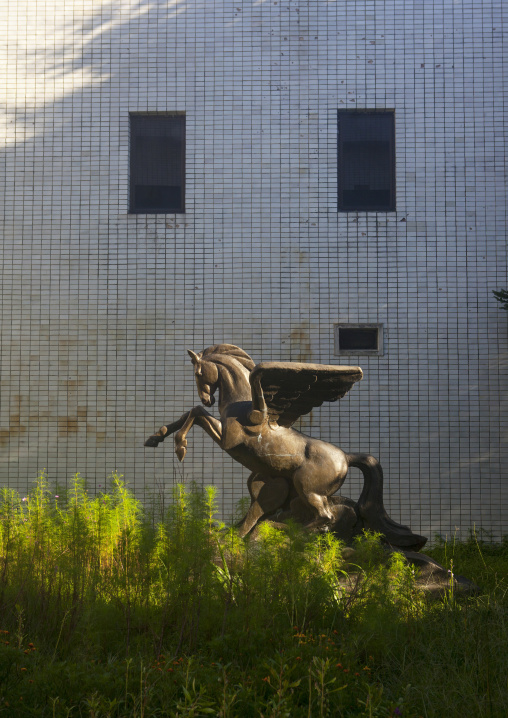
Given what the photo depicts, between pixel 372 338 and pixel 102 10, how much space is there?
488cm

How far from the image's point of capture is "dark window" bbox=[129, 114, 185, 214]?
26.7ft

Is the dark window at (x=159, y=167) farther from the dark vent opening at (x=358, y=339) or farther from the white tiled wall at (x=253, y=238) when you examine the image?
the dark vent opening at (x=358, y=339)

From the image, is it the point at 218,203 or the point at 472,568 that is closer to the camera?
the point at 472,568

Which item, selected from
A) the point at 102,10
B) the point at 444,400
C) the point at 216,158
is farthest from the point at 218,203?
the point at 444,400

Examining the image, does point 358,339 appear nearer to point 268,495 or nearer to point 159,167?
point 159,167

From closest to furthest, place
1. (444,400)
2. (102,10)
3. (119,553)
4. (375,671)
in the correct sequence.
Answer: (375,671) → (119,553) → (444,400) → (102,10)

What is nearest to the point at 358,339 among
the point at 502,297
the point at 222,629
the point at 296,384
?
the point at 502,297

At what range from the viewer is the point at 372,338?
779 cm

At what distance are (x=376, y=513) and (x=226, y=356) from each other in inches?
61.7

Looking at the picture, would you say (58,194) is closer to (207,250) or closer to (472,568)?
(207,250)

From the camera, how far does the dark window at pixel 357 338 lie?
7711 mm

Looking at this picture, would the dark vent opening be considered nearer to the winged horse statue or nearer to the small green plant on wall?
the small green plant on wall

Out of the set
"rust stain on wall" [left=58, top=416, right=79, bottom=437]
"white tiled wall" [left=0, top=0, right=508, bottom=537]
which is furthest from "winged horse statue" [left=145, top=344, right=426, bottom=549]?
"rust stain on wall" [left=58, top=416, right=79, bottom=437]

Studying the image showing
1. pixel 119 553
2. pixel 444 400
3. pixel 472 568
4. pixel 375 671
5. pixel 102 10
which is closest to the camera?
pixel 375 671
